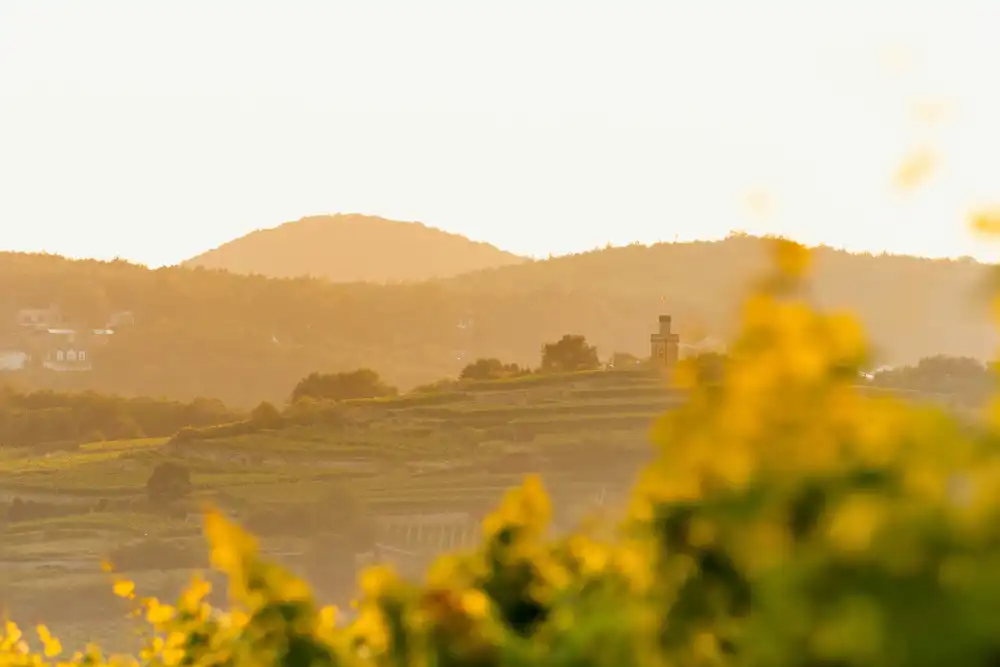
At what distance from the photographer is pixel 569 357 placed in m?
66.8

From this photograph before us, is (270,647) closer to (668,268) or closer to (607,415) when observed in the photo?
(607,415)

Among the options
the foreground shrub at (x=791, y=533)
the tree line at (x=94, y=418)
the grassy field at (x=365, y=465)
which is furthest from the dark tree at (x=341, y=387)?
the foreground shrub at (x=791, y=533)

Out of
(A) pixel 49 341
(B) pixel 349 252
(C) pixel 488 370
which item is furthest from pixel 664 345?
(B) pixel 349 252

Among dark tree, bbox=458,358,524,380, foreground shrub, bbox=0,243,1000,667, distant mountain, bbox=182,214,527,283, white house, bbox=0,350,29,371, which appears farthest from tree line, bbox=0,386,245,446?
foreground shrub, bbox=0,243,1000,667

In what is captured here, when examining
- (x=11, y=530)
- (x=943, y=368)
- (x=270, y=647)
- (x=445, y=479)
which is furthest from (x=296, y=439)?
(x=270, y=647)

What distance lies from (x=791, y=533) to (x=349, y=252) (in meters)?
96.7

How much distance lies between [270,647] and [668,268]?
78.2 meters

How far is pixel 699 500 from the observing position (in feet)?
3.90

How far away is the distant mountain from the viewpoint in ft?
316

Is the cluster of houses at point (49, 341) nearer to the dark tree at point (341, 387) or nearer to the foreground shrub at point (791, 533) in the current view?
the dark tree at point (341, 387)

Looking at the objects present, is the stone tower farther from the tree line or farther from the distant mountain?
the distant mountain

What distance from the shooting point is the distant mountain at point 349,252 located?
96.2 metres

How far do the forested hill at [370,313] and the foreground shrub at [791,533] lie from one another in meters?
63.9

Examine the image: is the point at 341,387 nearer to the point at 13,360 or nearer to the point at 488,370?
the point at 488,370
